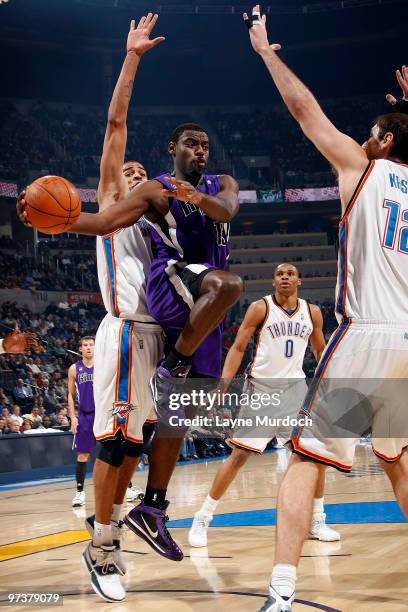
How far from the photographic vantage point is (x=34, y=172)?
1063 inches

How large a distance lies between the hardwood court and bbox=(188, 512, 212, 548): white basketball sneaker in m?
0.10

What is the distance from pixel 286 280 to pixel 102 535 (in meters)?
3.44

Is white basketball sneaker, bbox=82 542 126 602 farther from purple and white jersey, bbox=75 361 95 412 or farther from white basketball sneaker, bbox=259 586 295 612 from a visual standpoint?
purple and white jersey, bbox=75 361 95 412

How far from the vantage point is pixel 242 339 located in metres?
6.91

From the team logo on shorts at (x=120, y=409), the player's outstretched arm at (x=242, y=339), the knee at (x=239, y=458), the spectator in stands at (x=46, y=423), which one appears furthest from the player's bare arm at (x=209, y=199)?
the spectator in stands at (x=46, y=423)

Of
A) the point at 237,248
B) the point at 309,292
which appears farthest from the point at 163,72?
the point at 309,292

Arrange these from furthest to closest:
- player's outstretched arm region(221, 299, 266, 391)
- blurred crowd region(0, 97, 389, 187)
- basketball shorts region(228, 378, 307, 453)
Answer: blurred crowd region(0, 97, 389, 187) < basketball shorts region(228, 378, 307, 453) < player's outstretched arm region(221, 299, 266, 391)

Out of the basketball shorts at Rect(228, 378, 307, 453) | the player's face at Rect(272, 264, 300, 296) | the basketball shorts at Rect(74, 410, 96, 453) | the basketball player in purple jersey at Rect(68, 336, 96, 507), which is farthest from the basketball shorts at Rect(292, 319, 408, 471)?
the basketball shorts at Rect(74, 410, 96, 453)

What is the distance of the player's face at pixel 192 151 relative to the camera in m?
4.50

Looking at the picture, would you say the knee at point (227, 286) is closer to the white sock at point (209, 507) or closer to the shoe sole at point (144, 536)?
the shoe sole at point (144, 536)

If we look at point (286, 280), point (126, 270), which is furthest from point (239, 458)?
point (126, 270)

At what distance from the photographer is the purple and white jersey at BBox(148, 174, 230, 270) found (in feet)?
14.4

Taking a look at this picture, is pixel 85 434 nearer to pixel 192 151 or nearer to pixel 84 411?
pixel 84 411

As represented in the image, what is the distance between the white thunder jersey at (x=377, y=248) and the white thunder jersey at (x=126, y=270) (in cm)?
150
